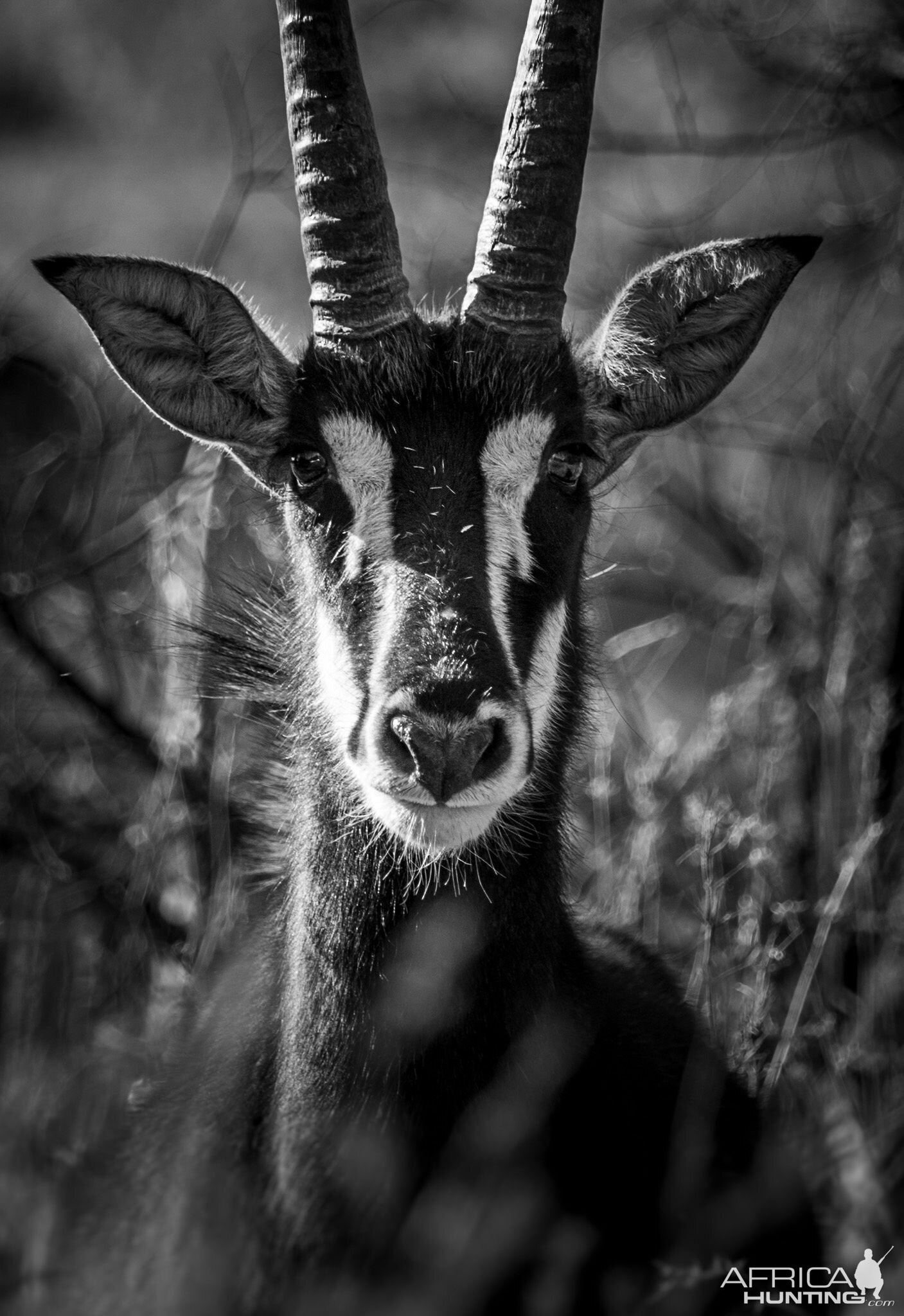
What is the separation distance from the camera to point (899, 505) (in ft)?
23.6

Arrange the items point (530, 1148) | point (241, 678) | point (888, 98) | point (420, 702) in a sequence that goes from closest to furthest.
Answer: point (420, 702) → point (530, 1148) → point (241, 678) → point (888, 98)

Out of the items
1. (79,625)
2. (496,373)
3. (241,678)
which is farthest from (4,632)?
(496,373)

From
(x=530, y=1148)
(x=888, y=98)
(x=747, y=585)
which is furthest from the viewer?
(x=747, y=585)

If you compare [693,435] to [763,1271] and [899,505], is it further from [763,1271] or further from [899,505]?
[763,1271]

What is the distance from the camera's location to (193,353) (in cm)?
431

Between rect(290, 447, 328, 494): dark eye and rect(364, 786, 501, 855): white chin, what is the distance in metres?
1.06

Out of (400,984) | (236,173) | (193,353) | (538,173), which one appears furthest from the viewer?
(236,173)

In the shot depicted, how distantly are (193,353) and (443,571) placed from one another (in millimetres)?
1290

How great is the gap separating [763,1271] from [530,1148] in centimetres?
107

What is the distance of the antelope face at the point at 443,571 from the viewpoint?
3.35 m

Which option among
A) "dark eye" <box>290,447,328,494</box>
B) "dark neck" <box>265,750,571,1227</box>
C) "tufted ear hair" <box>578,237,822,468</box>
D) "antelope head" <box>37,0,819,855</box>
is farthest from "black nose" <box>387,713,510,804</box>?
"tufted ear hair" <box>578,237,822,468</box>

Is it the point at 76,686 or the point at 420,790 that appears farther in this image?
the point at 76,686

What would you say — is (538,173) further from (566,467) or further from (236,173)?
(236,173)

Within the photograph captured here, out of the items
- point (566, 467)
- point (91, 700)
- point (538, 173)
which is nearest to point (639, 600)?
point (91, 700)
